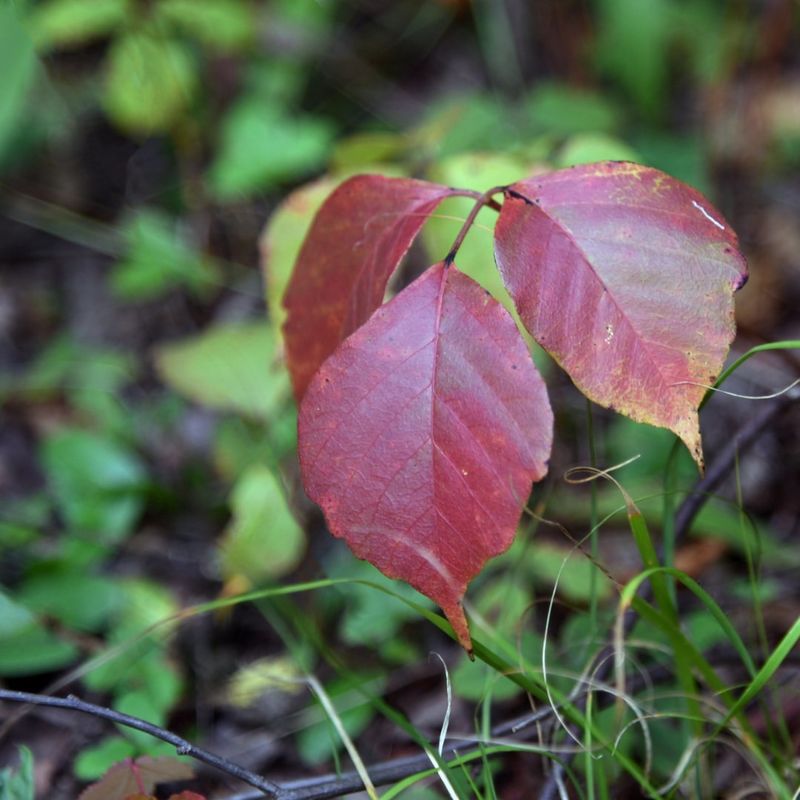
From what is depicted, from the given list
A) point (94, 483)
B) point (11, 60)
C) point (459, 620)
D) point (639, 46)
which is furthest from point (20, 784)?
point (639, 46)

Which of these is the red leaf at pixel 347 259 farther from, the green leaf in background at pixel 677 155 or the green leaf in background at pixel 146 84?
the green leaf in background at pixel 146 84

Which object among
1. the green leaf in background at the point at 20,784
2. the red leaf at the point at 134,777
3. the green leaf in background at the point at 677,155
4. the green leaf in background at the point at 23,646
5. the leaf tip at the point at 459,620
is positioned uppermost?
the leaf tip at the point at 459,620

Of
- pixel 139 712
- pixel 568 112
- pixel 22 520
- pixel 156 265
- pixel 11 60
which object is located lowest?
pixel 22 520

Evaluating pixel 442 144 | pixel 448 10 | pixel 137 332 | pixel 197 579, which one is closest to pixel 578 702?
pixel 197 579

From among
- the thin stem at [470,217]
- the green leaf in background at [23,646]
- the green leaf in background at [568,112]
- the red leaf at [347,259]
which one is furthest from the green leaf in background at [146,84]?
the thin stem at [470,217]

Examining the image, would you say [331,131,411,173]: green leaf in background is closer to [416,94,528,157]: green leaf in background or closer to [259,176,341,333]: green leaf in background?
[416,94,528,157]: green leaf in background

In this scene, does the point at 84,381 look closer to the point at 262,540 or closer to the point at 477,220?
the point at 262,540

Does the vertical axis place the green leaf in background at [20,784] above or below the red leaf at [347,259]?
below
